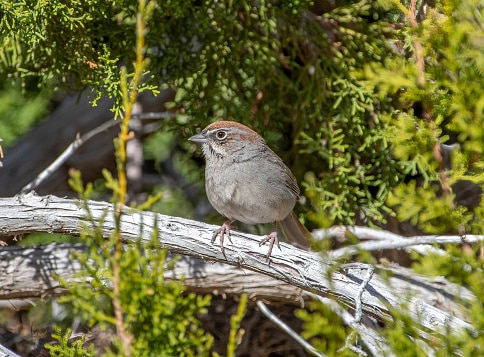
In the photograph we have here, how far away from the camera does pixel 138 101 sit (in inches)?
225

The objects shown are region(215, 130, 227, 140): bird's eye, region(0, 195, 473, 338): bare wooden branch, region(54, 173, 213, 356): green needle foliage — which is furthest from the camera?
region(215, 130, 227, 140): bird's eye

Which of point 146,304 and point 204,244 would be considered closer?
point 146,304

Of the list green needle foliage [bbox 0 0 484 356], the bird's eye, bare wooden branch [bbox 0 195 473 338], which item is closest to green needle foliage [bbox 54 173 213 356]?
bare wooden branch [bbox 0 195 473 338]

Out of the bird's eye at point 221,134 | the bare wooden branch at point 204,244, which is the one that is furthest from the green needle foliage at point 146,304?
the bird's eye at point 221,134

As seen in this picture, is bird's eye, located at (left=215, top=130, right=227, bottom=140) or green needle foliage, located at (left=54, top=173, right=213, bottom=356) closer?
green needle foliage, located at (left=54, top=173, right=213, bottom=356)

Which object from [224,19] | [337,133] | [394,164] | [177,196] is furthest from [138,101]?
[394,164]

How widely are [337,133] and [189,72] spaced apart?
42.8 inches

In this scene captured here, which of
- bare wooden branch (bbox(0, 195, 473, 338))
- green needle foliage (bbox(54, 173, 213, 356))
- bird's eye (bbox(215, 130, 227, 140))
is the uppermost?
green needle foliage (bbox(54, 173, 213, 356))

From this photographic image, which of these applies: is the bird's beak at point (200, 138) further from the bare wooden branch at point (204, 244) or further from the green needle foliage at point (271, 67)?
→ the bare wooden branch at point (204, 244)

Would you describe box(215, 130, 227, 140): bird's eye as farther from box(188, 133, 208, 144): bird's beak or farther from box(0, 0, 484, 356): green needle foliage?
box(0, 0, 484, 356): green needle foliage

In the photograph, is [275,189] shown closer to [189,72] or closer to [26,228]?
[189,72]

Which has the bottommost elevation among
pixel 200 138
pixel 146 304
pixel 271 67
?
pixel 200 138

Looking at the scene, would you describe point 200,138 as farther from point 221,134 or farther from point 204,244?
point 204,244

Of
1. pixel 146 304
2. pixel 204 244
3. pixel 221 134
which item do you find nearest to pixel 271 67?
pixel 221 134
